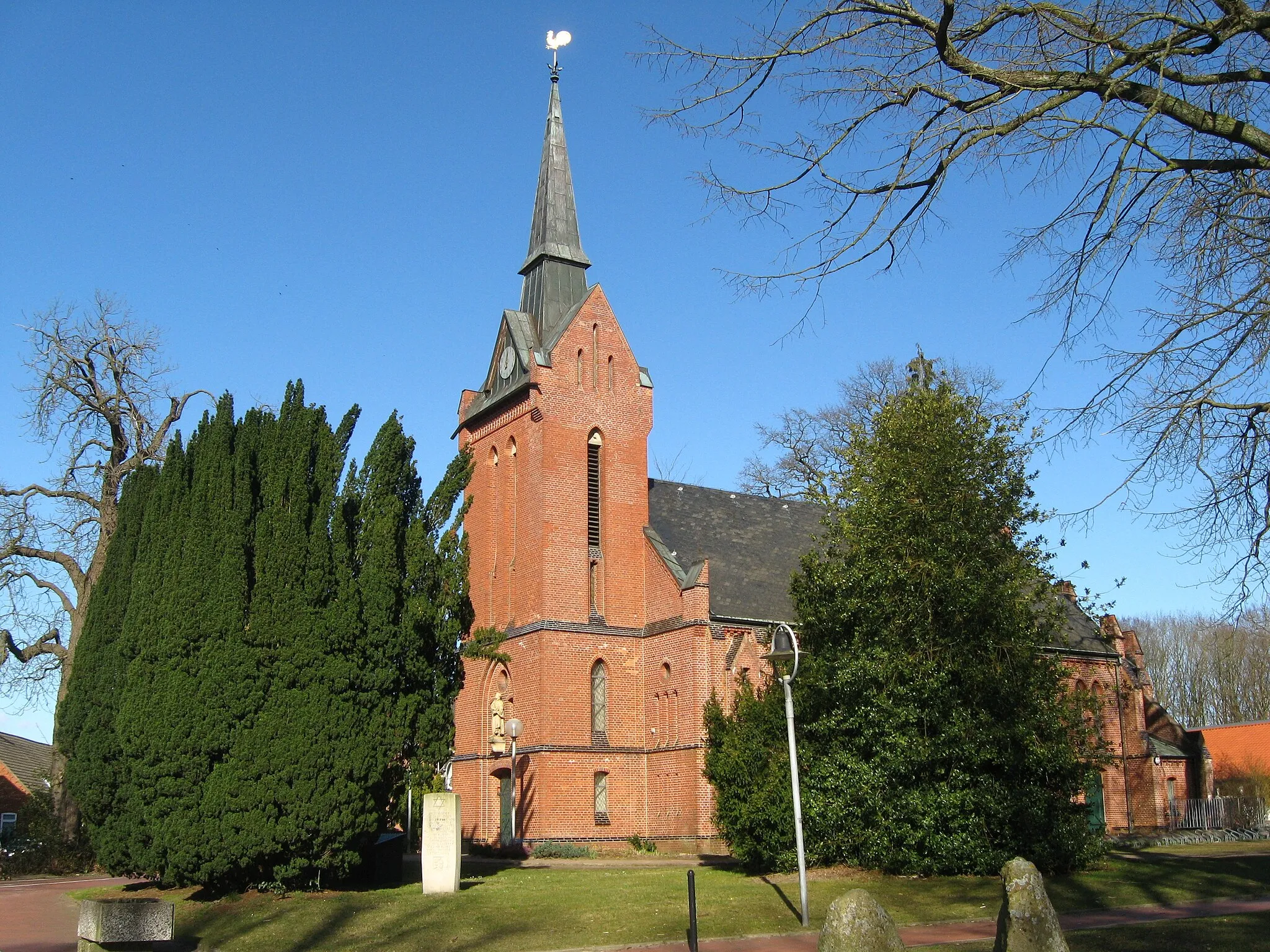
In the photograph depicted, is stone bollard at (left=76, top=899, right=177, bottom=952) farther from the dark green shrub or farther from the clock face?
the clock face

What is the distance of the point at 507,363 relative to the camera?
3503 centimetres

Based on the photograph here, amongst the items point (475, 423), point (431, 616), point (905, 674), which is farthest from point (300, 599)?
point (475, 423)

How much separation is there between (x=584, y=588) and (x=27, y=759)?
3023 cm

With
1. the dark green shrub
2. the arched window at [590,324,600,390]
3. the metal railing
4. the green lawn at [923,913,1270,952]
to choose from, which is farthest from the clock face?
the metal railing

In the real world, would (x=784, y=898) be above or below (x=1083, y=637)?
below

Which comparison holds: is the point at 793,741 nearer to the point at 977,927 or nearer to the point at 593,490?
the point at 977,927

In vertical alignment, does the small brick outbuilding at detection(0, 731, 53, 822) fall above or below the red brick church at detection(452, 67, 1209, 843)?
below

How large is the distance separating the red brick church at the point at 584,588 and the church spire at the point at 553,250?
0.19ft

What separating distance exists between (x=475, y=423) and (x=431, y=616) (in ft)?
54.3

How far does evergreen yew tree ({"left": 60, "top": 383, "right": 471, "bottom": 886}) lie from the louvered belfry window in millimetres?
11768

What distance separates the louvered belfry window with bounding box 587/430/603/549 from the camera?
109ft

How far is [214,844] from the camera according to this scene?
57.3ft

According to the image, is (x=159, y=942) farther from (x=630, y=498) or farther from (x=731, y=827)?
(x=630, y=498)

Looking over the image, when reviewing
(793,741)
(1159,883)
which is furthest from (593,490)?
(1159,883)
